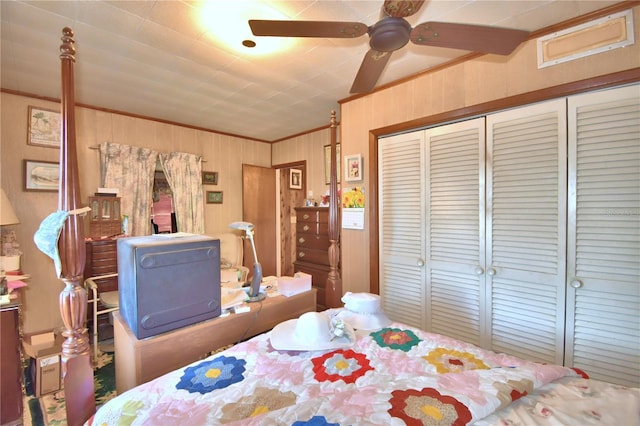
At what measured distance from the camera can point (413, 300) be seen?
2.46 m

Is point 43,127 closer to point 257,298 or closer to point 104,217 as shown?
point 104,217

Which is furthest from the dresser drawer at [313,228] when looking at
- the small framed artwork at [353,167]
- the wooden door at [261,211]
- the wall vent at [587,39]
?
the wall vent at [587,39]

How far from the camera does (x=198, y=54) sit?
2.03 metres

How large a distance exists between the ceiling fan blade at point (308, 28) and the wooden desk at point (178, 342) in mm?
1434

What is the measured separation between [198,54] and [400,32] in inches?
60.7

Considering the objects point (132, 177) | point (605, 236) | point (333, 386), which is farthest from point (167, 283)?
point (132, 177)

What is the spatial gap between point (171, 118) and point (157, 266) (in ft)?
9.59

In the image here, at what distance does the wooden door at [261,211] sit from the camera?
433cm

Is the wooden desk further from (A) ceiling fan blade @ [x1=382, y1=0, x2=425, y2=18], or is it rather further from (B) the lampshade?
(A) ceiling fan blade @ [x1=382, y1=0, x2=425, y2=18]

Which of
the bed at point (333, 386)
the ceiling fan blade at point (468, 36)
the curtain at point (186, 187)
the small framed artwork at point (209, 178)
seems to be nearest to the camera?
the bed at point (333, 386)

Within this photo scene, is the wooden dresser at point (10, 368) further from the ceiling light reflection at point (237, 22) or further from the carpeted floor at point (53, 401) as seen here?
the ceiling light reflection at point (237, 22)

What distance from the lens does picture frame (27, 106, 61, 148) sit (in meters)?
2.72

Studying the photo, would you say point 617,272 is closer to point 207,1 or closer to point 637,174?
point 637,174

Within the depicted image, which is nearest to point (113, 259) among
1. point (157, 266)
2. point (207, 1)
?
point (157, 266)
